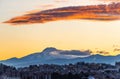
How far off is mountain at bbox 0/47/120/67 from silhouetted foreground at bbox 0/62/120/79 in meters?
0.04

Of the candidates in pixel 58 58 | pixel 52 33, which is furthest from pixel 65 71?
pixel 52 33

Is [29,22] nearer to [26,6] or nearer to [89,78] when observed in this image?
[26,6]

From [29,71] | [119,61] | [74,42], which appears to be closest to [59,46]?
[74,42]

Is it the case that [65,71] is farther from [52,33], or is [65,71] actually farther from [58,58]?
[52,33]

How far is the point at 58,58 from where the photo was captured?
114 inches

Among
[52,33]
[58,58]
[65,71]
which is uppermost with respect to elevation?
[52,33]

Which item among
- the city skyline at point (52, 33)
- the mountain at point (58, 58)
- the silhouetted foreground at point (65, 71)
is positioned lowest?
the silhouetted foreground at point (65, 71)

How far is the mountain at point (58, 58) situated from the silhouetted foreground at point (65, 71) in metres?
0.04

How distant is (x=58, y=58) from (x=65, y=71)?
0.44 ft

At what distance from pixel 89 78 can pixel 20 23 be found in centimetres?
81

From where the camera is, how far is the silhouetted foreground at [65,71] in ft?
9.24

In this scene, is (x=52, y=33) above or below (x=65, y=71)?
above

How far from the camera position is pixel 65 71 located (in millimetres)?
2848

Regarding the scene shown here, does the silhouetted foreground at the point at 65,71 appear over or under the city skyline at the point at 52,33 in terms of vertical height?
under
